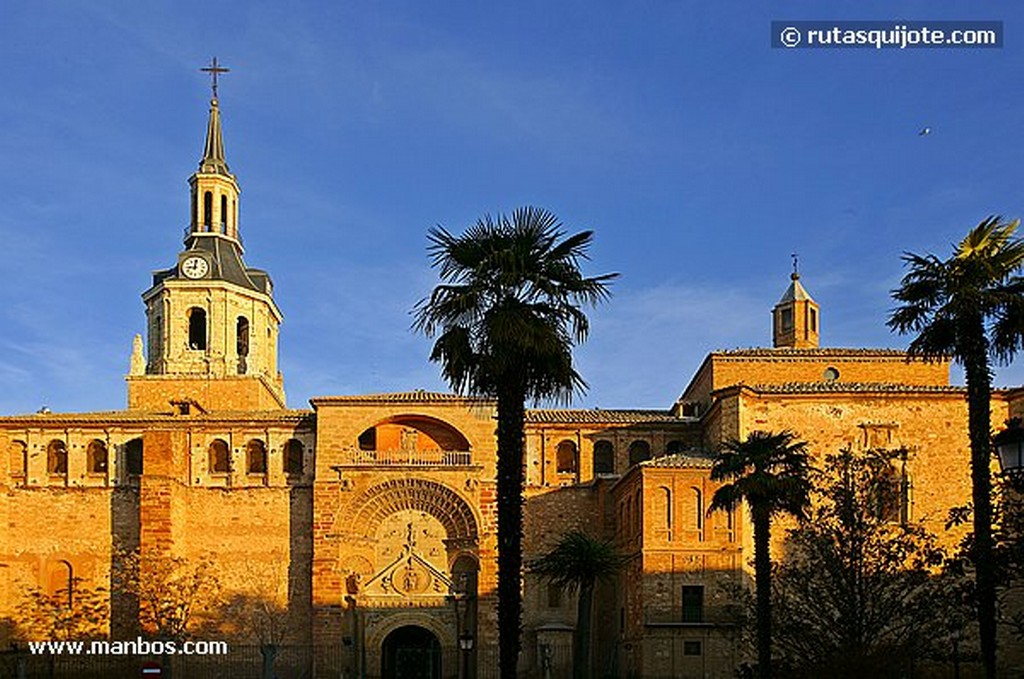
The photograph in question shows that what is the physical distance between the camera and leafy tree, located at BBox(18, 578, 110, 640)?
165ft

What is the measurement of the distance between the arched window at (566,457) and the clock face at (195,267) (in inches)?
686

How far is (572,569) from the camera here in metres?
35.8

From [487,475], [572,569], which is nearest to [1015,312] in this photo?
[572,569]

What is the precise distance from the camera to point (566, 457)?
53.8 metres

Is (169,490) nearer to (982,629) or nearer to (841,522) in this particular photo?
(841,522)

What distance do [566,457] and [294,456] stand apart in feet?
33.3

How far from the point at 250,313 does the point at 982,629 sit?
42077 millimetres

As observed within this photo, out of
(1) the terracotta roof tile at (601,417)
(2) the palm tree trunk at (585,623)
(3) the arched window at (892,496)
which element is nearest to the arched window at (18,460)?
(1) the terracotta roof tile at (601,417)

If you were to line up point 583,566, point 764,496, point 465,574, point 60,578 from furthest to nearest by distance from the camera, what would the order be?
point 465,574, point 60,578, point 583,566, point 764,496

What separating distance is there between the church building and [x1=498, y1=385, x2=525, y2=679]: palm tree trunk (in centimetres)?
2429

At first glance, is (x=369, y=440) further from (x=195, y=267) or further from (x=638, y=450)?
(x=195, y=267)

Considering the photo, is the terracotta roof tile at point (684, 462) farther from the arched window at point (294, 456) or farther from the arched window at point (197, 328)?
the arched window at point (197, 328)

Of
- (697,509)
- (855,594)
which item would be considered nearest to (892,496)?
(697,509)

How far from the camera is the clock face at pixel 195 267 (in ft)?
197
